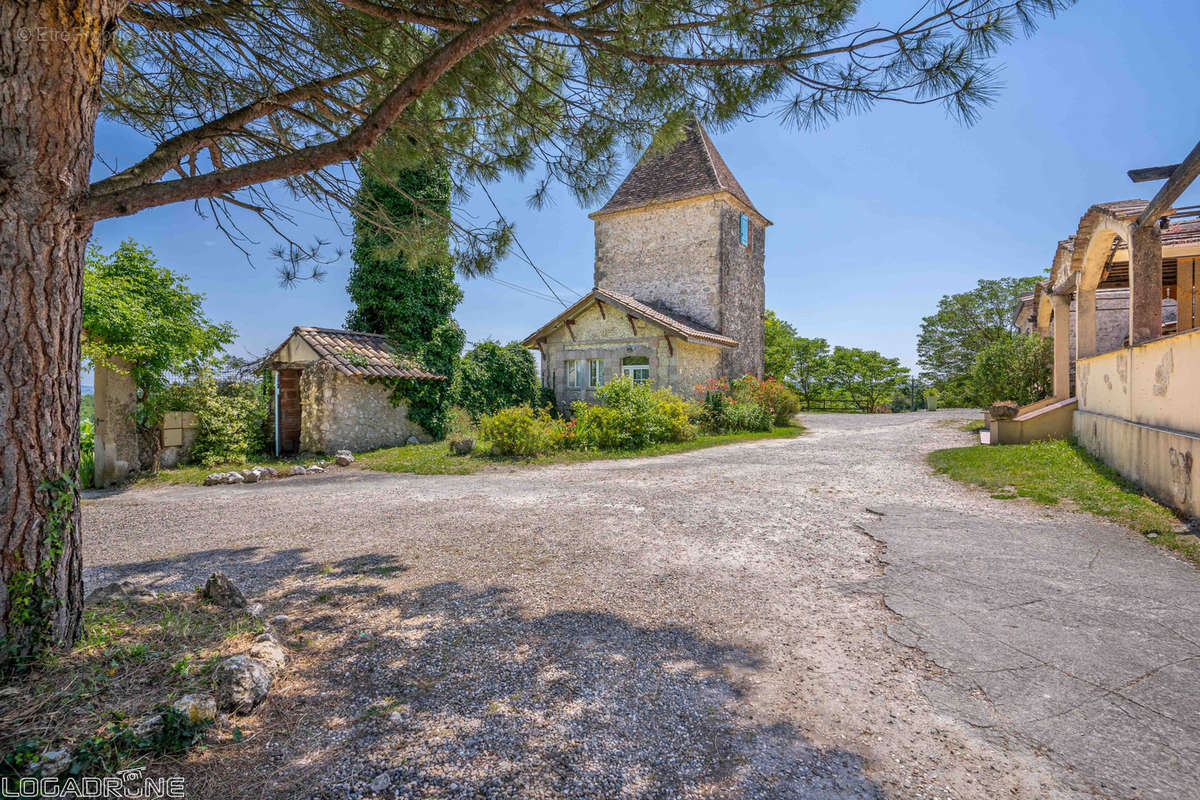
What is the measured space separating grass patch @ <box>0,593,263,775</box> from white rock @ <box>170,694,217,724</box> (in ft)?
0.11

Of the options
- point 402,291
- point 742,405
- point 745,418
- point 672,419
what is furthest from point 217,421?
point 742,405

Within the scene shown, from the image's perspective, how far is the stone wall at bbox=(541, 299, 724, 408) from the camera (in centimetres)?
1517

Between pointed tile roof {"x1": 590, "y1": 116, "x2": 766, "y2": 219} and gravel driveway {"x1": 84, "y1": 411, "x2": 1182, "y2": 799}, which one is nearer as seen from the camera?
gravel driveway {"x1": 84, "y1": 411, "x2": 1182, "y2": 799}

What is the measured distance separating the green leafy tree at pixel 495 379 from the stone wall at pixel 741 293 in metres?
6.50

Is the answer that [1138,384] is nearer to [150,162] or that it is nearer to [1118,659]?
[1118,659]

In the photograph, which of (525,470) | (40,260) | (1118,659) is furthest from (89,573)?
(1118,659)

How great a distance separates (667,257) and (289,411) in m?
12.5

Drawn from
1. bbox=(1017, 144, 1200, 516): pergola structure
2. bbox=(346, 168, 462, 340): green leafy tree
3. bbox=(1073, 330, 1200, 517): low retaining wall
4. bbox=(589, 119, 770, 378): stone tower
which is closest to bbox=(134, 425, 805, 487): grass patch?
bbox=(346, 168, 462, 340): green leafy tree

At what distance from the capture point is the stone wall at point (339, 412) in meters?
10.8

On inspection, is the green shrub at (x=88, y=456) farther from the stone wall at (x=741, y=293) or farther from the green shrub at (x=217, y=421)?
the stone wall at (x=741, y=293)

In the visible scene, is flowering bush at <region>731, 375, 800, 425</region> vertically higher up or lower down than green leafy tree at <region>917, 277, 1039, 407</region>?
lower down

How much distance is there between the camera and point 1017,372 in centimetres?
1334

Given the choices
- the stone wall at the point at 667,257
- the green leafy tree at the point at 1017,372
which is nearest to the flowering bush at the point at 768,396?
the stone wall at the point at 667,257

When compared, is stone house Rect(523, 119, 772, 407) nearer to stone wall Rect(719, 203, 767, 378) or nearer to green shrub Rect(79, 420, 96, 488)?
stone wall Rect(719, 203, 767, 378)
